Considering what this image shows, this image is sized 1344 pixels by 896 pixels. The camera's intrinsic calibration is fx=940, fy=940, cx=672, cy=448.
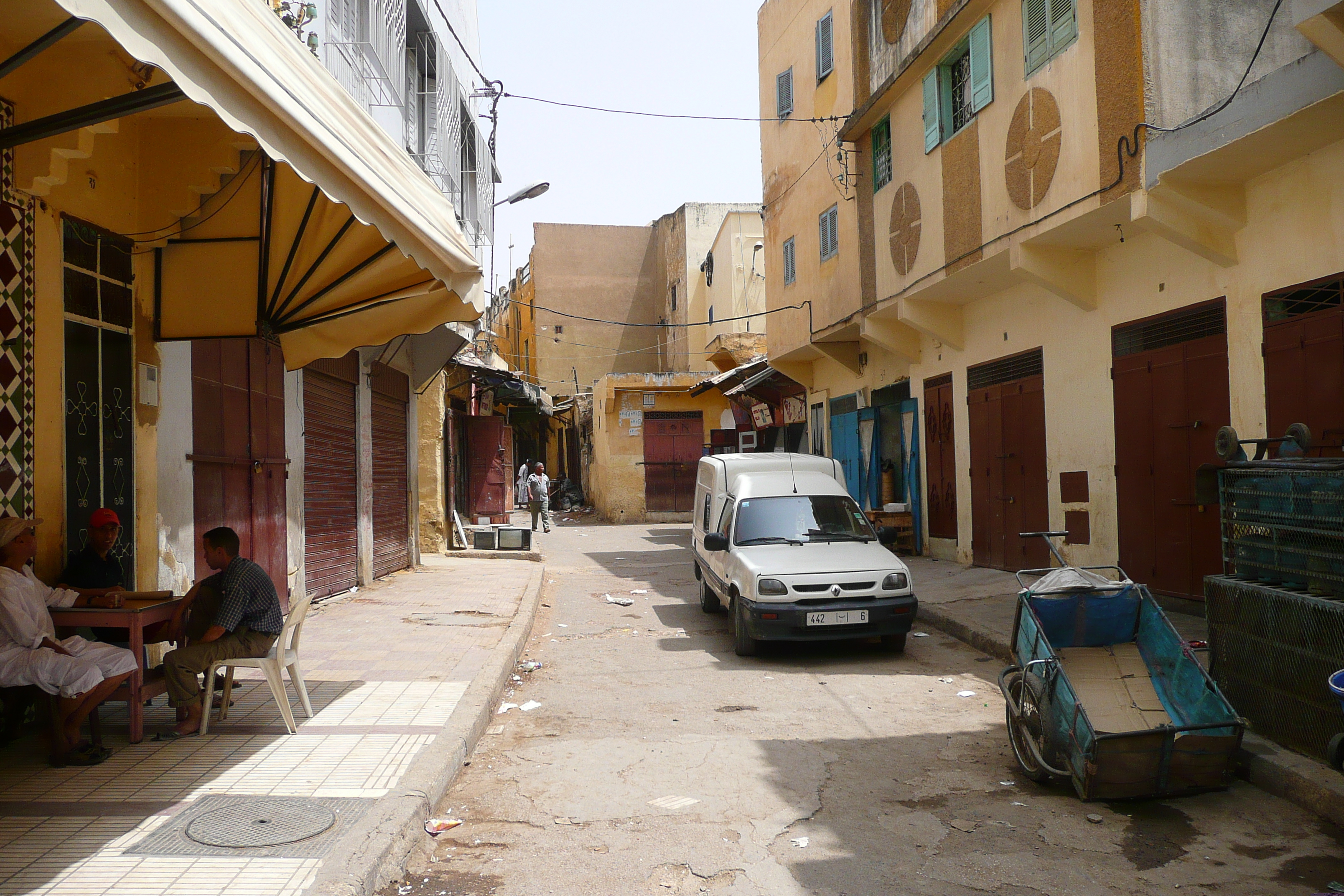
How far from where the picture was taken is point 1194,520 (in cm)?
946

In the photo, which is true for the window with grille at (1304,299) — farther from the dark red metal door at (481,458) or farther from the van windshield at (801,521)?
the dark red metal door at (481,458)

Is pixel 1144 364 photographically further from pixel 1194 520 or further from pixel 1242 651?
pixel 1242 651

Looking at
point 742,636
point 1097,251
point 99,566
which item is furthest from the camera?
point 1097,251

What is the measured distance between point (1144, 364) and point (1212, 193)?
2121mm

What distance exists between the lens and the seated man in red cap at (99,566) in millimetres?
5914

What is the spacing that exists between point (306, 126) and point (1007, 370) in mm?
11363

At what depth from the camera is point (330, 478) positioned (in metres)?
12.3

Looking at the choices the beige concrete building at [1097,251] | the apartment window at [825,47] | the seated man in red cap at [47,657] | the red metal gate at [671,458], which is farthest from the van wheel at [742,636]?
the red metal gate at [671,458]

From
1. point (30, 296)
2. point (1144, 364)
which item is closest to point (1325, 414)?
point (1144, 364)

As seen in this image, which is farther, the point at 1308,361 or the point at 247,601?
the point at 1308,361

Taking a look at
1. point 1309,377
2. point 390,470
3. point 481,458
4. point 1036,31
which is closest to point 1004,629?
point 1309,377

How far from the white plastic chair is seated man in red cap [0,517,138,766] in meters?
0.55

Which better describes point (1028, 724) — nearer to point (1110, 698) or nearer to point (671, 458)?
point (1110, 698)

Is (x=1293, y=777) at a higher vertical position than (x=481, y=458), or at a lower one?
lower
